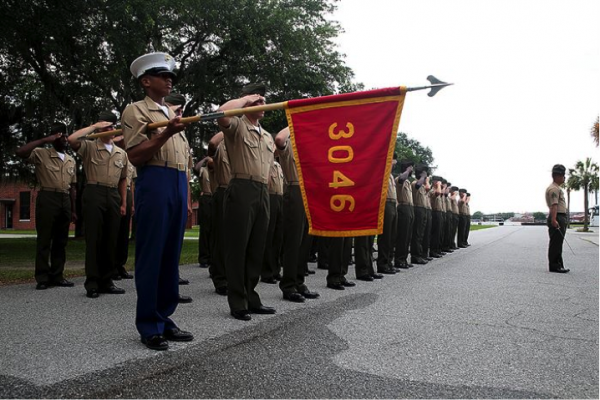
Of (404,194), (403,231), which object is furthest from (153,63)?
(403,231)

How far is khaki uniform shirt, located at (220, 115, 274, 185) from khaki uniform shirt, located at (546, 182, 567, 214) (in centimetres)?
746

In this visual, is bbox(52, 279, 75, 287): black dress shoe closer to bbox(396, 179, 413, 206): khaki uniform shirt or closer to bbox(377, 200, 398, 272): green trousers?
bbox(377, 200, 398, 272): green trousers

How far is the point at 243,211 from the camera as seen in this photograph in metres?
4.84

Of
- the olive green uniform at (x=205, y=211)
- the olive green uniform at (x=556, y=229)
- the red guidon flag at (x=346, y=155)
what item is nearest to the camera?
the red guidon flag at (x=346, y=155)

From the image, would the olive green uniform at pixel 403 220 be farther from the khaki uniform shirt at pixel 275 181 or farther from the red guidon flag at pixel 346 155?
the red guidon flag at pixel 346 155

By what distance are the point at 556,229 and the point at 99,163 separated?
850 centimetres

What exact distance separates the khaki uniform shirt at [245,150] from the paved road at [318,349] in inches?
55.1

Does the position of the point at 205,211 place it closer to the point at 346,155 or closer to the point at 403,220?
the point at 403,220

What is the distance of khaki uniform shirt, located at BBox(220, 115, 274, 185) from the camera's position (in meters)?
4.85

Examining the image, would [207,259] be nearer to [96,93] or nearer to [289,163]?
[289,163]

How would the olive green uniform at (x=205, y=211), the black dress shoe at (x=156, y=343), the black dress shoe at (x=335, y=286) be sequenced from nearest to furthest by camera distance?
the black dress shoe at (x=156, y=343) → the black dress shoe at (x=335, y=286) → the olive green uniform at (x=205, y=211)

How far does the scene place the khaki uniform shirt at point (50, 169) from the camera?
6820 millimetres

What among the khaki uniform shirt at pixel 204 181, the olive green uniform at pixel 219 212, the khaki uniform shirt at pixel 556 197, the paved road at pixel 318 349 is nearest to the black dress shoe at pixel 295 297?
the paved road at pixel 318 349

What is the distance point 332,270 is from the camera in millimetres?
7129
